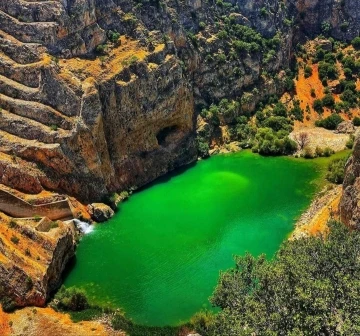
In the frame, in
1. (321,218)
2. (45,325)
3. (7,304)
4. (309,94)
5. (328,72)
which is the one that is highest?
(328,72)

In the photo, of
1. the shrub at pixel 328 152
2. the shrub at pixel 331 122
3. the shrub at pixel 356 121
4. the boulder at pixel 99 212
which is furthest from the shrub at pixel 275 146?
the boulder at pixel 99 212

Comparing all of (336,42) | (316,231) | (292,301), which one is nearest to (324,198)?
(316,231)

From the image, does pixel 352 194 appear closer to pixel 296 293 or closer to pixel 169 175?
pixel 296 293

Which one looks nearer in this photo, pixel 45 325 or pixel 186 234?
pixel 45 325

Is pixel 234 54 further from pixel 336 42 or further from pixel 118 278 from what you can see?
pixel 118 278

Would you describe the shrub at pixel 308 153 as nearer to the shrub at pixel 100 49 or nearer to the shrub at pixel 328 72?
the shrub at pixel 328 72

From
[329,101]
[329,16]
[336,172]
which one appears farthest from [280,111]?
[329,16]
